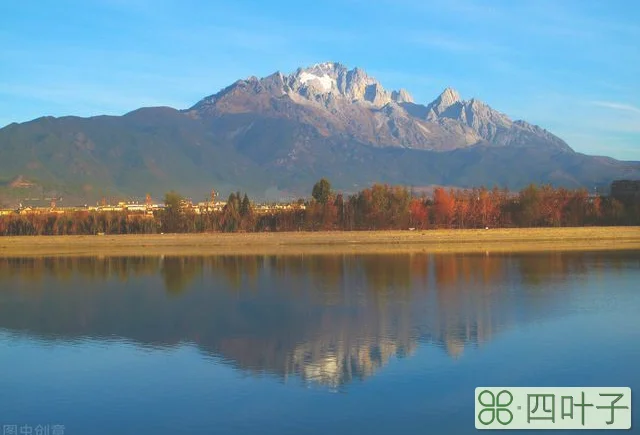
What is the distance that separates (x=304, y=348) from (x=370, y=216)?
67794mm

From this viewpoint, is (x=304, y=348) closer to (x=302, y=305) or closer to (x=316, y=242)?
(x=302, y=305)

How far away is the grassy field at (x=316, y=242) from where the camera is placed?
74.1m

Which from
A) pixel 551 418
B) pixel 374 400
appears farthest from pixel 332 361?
pixel 551 418

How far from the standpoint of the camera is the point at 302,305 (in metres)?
34.8

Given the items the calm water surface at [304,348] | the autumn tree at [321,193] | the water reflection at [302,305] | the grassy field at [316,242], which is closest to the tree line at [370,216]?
the autumn tree at [321,193]

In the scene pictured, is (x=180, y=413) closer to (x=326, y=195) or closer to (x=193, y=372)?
(x=193, y=372)

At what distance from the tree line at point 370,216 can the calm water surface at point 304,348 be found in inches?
1850

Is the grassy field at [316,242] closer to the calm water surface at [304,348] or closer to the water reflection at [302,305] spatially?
the water reflection at [302,305]

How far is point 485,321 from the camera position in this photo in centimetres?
2927

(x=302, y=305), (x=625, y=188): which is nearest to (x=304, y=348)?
(x=302, y=305)

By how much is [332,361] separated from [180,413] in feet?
19.7

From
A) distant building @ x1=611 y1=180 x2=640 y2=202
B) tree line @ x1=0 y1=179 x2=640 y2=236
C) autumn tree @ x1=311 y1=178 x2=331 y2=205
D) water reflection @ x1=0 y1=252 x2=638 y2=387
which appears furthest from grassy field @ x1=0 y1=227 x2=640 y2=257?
distant building @ x1=611 y1=180 x2=640 y2=202

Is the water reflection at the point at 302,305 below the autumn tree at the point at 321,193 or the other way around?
below

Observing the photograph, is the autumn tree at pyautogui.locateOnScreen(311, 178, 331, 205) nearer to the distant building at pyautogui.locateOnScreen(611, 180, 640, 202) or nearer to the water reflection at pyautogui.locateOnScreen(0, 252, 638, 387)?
the distant building at pyautogui.locateOnScreen(611, 180, 640, 202)
